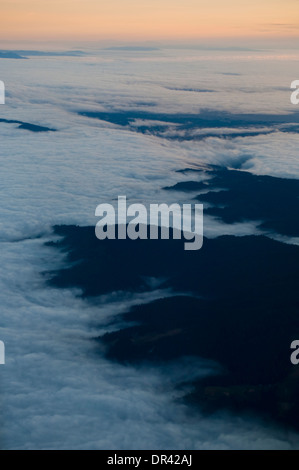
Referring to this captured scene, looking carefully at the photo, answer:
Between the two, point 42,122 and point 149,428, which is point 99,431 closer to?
point 149,428

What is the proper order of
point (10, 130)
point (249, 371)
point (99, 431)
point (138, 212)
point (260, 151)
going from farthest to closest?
point (10, 130) < point (260, 151) < point (138, 212) < point (249, 371) < point (99, 431)

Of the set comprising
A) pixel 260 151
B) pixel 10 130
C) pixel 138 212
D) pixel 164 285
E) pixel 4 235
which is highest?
pixel 10 130

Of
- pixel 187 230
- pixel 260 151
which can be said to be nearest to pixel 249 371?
pixel 187 230

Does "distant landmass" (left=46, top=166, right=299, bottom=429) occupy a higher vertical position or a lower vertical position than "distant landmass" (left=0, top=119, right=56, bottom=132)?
lower

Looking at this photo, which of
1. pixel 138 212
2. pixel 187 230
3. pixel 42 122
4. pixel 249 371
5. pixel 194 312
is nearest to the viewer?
pixel 249 371

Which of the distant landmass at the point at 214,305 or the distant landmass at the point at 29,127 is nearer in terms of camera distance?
the distant landmass at the point at 214,305

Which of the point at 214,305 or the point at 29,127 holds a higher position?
the point at 29,127

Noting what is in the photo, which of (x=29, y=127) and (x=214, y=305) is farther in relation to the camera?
(x=29, y=127)

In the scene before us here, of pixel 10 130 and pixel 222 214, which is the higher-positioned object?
pixel 10 130

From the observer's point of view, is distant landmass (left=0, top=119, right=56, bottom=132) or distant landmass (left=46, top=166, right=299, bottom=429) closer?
distant landmass (left=46, top=166, right=299, bottom=429)

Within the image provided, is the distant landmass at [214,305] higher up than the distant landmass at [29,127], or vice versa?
the distant landmass at [29,127]

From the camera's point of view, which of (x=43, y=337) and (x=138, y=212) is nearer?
(x=43, y=337)
